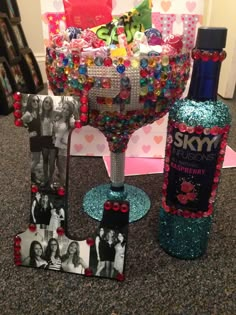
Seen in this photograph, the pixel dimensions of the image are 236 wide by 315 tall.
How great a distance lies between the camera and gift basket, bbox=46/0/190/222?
540 millimetres

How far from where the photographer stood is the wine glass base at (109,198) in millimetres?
792

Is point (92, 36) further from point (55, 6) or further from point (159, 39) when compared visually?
point (55, 6)

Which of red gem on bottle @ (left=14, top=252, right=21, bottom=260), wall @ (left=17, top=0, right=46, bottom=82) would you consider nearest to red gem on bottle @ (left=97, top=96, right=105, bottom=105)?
red gem on bottle @ (left=14, top=252, right=21, bottom=260)

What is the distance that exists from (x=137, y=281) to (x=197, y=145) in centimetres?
28

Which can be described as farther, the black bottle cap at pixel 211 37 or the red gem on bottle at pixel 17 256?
the red gem on bottle at pixel 17 256

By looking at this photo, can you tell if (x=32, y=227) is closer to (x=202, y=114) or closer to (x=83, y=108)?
(x=83, y=108)

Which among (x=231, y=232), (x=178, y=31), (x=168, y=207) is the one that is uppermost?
(x=178, y=31)

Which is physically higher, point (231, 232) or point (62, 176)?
point (62, 176)

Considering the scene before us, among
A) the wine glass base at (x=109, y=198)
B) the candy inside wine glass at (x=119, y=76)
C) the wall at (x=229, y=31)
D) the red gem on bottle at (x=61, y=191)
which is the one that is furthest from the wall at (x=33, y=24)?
the red gem on bottle at (x=61, y=191)

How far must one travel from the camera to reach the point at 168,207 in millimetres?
634

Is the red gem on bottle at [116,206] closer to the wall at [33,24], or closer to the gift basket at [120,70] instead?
the gift basket at [120,70]

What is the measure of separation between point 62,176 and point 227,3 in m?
1.74

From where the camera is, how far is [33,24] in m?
1.95

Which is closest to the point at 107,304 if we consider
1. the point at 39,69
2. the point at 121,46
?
the point at 121,46
